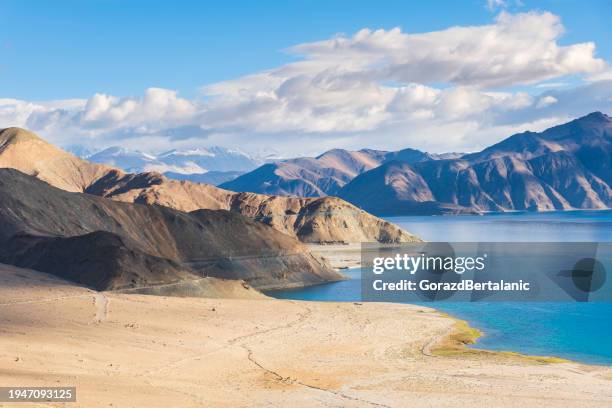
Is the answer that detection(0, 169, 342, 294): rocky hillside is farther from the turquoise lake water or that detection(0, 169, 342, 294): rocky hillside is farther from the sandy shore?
the turquoise lake water

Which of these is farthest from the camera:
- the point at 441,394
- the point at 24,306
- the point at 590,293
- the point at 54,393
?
the point at 590,293

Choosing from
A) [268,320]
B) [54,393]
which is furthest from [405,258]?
[54,393]

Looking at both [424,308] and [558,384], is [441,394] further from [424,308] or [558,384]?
[424,308]

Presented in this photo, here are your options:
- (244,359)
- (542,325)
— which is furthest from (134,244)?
(542,325)

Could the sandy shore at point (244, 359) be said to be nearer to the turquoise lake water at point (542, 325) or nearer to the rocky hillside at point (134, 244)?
the turquoise lake water at point (542, 325)

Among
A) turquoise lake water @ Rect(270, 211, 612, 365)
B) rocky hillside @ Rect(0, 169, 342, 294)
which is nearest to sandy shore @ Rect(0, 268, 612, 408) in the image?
turquoise lake water @ Rect(270, 211, 612, 365)
